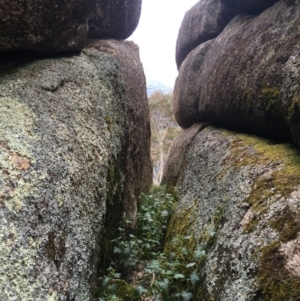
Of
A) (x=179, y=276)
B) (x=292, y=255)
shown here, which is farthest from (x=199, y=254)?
(x=292, y=255)

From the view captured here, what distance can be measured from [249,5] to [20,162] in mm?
7426

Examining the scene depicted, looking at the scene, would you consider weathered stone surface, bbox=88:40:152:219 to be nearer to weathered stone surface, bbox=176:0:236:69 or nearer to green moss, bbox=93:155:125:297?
green moss, bbox=93:155:125:297

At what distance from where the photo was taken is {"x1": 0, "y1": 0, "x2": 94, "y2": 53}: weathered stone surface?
513cm

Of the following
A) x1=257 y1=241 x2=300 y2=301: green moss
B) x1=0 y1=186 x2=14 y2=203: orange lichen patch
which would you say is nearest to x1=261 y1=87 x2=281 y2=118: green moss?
x1=257 y1=241 x2=300 y2=301: green moss

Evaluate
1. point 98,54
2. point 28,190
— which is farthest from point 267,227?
point 98,54

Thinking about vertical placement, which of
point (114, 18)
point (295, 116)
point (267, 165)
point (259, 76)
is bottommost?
point (267, 165)

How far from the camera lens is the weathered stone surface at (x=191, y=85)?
11.2m

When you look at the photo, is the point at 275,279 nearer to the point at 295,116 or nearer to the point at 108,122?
the point at 295,116

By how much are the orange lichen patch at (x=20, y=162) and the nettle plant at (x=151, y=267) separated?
1.81 m

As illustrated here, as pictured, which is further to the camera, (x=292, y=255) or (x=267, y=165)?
(x=267, y=165)

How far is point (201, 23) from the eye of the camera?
1202 centimetres

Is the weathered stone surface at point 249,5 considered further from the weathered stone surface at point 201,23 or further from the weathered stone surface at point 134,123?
the weathered stone surface at point 134,123

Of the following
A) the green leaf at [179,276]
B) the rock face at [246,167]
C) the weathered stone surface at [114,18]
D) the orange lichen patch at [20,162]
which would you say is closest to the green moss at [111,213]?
the rock face at [246,167]

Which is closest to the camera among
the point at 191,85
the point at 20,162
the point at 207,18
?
the point at 20,162
